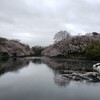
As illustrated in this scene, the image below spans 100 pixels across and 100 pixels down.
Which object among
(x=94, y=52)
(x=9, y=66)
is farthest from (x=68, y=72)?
(x=94, y=52)

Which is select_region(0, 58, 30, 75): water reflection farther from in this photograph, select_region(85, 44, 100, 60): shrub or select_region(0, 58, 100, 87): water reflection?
select_region(85, 44, 100, 60): shrub

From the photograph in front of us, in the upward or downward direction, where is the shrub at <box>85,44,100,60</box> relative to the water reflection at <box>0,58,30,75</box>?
upward

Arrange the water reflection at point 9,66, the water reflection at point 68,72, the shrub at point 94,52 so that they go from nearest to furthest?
the water reflection at point 68,72, the water reflection at point 9,66, the shrub at point 94,52

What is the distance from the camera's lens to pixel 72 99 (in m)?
11.4

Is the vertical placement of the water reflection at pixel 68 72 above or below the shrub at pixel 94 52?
below

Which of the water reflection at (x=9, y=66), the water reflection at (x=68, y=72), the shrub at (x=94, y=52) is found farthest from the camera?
the shrub at (x=94, y=52)

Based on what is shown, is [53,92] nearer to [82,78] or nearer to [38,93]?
[38,93]

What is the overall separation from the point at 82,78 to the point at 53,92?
618 centimetres

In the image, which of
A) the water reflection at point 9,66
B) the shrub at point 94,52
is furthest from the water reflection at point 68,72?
the shrub at point 94,52

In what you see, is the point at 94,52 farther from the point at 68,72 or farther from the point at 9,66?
the point at 68,72

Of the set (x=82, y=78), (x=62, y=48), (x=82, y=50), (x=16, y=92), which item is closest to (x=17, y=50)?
(x=62, y=48)

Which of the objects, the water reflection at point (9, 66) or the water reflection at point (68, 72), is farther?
the water reflection at point (9, 66)

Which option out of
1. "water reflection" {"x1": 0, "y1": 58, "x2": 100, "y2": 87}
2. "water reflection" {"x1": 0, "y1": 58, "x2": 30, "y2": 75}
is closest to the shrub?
"water reflection" {"x1": 0, "y1": 58, "x2": 100, "y2": 87}

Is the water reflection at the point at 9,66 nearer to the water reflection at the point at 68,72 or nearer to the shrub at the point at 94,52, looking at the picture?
the water reflection at the point at 68,72
